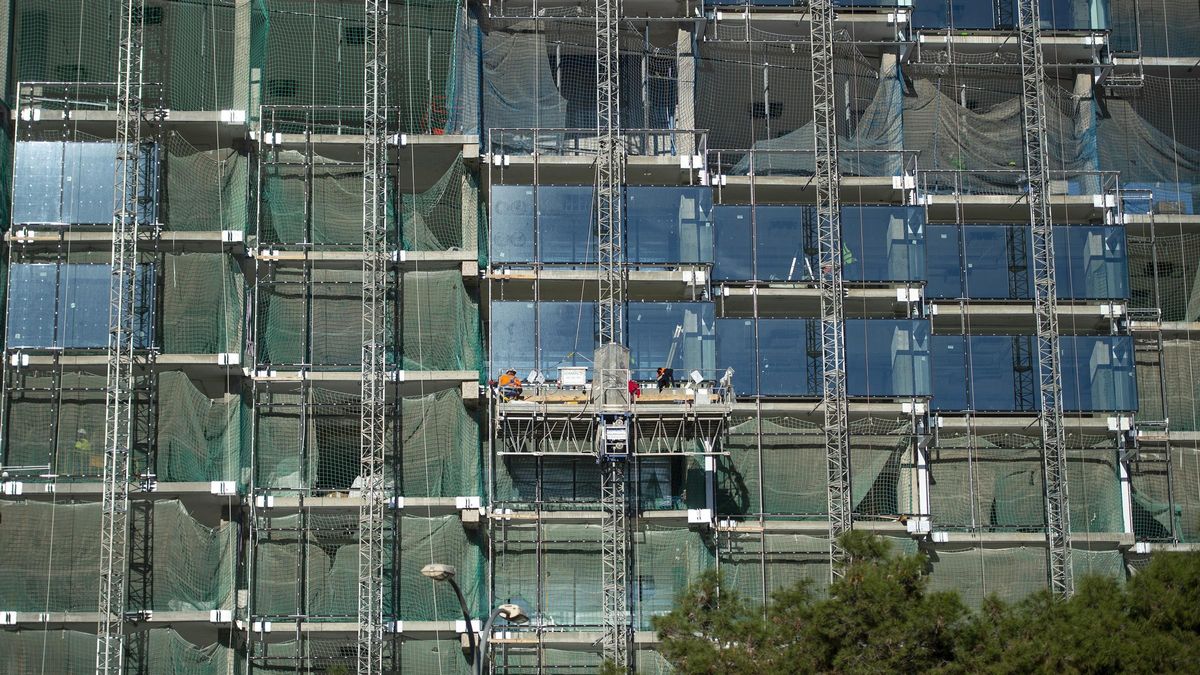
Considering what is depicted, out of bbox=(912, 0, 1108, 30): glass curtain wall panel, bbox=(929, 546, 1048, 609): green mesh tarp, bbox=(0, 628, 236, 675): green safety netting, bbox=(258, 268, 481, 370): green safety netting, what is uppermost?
bbox=(912, 0, 1108, 30): glass curtain wall panel

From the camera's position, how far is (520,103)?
2633 inches

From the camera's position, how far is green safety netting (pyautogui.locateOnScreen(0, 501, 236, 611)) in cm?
6012

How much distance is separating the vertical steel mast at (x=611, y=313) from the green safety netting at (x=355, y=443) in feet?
15.4

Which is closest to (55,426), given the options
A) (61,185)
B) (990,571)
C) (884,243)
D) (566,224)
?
(61,185)

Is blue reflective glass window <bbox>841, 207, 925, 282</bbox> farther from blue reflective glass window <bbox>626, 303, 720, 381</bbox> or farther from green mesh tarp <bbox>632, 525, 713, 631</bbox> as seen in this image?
green mesh tarp <bbox>632, 525, 713, 631</bbox>

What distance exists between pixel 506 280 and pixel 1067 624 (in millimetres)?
25941

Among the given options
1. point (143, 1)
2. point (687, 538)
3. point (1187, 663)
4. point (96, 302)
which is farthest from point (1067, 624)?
point (143, 1)

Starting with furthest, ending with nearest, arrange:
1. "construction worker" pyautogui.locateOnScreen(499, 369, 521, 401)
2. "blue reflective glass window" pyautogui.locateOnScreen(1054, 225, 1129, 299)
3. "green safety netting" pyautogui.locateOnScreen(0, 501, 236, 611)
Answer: "blue reflective glass window" pyautogui.locateOnScreen(1054, 225, 1129, 299)
"construction worker" pyautogui.locateOnScreen(499, 369, 521, 401)
"green safety netting" pyautogui.locateOnScreen(0, 501, 236, 611)

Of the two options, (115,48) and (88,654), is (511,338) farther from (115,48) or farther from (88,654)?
(115,48)

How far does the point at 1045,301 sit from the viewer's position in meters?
65.7

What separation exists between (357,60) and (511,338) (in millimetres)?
11947

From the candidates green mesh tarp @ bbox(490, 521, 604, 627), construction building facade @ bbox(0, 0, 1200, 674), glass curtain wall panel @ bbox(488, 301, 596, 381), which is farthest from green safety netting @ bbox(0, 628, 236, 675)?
glass curtain wall panel @ bbox(488, 301, 596, 381)

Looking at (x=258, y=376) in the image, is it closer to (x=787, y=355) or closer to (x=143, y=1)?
(x=143, y=1)

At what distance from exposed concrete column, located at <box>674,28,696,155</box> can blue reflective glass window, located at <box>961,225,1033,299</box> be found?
10533 millimetres
